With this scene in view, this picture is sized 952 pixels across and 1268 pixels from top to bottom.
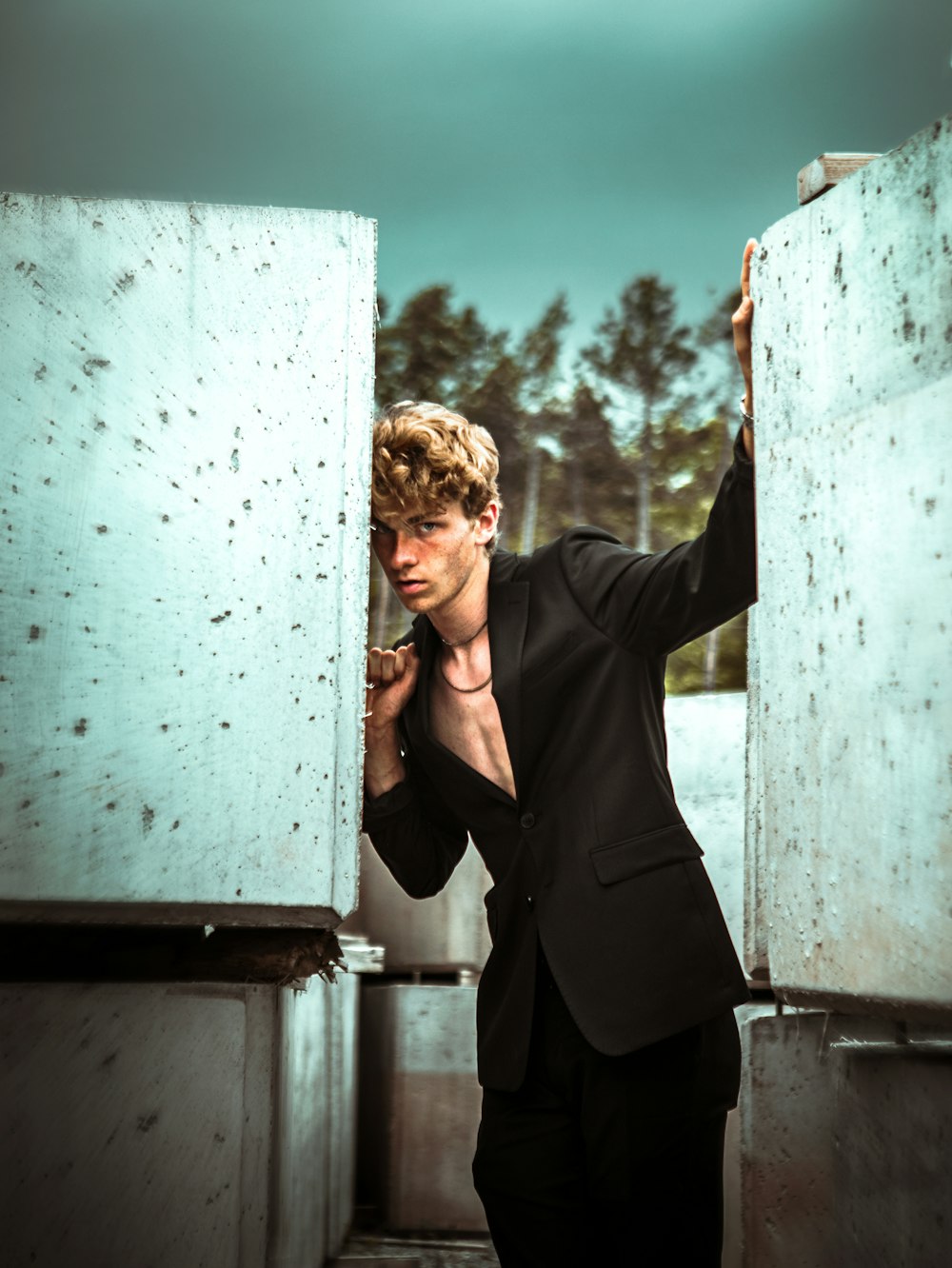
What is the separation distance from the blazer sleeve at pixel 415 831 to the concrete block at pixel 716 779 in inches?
88.9

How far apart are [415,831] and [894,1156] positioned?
1389 millimetres

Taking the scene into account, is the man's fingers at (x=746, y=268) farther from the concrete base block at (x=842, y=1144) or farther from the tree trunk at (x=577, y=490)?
the tree trunk at (x=577, y=490)

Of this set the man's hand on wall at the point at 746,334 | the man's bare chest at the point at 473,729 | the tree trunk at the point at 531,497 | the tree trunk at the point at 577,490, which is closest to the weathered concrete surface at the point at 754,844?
the man's hand on wall at the point at 746,334

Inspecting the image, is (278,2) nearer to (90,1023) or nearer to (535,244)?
(535,244)

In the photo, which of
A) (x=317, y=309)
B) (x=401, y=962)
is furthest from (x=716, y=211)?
(x=317, y=309)

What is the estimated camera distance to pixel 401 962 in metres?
6.32

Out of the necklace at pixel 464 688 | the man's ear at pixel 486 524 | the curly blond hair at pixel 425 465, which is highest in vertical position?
the curly blond hair at pixel 425 465

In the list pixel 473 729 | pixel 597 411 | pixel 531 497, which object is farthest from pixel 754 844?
pixel 597 411

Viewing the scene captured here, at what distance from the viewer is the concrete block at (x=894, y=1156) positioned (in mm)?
1842

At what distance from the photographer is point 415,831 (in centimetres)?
298

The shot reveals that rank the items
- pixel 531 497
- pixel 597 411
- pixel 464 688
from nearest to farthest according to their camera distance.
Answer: pixel 464 688 → pixel 531 497 → pixel 597 411

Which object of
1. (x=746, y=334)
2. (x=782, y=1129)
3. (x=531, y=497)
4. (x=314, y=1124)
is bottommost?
(x=314, y=1124)

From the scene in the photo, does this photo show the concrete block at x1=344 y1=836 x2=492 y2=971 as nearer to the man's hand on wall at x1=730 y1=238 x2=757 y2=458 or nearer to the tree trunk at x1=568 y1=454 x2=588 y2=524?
the man's hand on wall at x1=730 y1=238 x2=757 y2=458

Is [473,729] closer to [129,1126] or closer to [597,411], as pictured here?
[129,1126]
